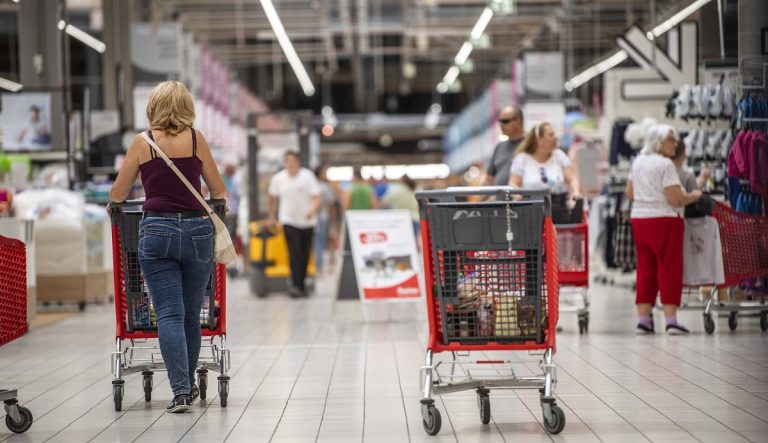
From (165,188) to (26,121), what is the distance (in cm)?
961

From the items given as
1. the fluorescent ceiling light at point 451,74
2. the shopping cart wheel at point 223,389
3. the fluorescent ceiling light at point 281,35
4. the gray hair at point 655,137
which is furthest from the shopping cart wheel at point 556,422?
the fluorescent ceiling light at point 451,74

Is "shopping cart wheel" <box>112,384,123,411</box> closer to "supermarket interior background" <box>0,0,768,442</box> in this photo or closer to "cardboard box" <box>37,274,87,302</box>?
"supermarket interior background" <box>0,0,768,442</box>

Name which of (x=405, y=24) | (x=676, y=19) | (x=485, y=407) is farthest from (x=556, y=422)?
(x=405, y=24)

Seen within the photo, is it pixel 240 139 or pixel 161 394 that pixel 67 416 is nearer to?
pixel 161 394

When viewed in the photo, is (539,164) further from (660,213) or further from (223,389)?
(223,389)

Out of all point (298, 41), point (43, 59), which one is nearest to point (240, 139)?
point (298, 41)

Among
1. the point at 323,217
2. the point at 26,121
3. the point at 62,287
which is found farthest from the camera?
the point at 323,217

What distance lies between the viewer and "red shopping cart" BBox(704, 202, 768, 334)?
8961mm

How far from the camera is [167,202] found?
5.57 m

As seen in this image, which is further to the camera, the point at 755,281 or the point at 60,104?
the point at 60,104

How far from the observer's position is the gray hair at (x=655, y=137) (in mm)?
8586

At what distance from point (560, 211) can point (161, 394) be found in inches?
139

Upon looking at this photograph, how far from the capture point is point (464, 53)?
1077 inches

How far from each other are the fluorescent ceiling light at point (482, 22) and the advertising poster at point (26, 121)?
809 centimetres
